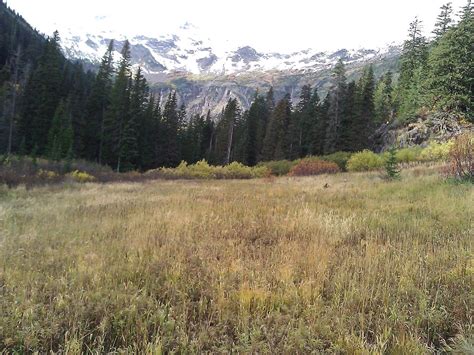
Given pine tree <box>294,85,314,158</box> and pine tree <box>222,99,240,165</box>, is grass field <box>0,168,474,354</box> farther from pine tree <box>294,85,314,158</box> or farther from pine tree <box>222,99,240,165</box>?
pine tree <box>222,99,240,165</box>

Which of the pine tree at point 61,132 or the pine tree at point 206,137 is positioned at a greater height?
the pine tree at point 206,137

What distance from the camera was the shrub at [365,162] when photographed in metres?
24.2

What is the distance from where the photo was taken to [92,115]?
4747cm

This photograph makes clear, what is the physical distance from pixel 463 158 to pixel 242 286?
10.7 meters

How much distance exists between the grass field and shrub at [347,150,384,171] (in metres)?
18.7

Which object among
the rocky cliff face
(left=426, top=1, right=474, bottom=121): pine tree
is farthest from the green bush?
(left=426, top=1, right=474, bottom=121): pine tree

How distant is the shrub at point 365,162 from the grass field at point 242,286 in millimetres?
18702

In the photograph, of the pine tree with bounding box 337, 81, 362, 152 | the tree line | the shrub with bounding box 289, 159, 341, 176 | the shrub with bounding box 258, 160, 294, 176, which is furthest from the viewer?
the pine tree with bounding box 337, 81, 362, 152

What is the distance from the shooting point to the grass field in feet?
9.26

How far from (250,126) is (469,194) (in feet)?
173

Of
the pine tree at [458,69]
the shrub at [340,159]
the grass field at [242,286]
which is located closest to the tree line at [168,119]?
the pine tree at [458,69]

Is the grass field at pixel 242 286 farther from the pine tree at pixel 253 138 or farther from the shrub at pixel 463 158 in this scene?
the pine tree at pixel 253 138

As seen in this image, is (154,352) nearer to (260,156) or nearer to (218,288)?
(218,288)

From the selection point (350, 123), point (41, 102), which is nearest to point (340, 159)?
point (350, 123)
